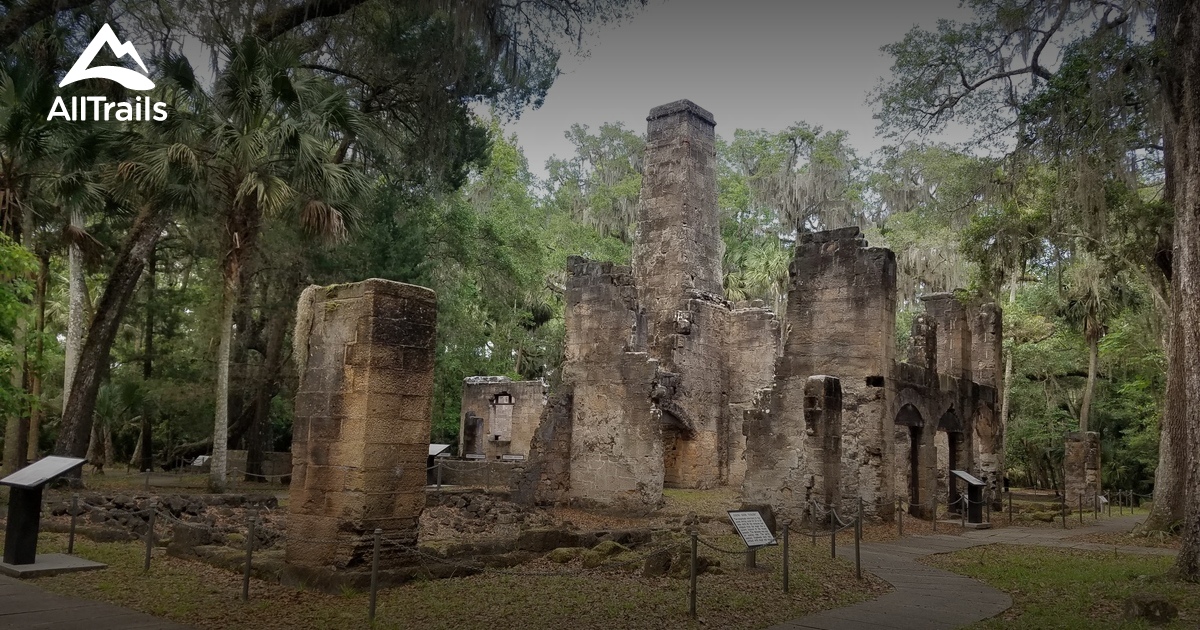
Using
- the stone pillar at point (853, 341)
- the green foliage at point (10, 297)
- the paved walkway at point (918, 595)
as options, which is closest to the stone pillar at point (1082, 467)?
the paved walkway at point (918, 595)

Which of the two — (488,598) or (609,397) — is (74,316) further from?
(488,598)

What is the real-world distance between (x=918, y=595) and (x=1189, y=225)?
599 centimetres

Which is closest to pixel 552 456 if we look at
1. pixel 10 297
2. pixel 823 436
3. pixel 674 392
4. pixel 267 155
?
pixel 823 436

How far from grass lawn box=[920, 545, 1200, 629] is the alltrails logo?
15764 millimetres

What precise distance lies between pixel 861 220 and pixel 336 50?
28812mm

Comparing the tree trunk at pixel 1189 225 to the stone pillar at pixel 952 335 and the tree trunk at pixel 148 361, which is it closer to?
the stone pillar at pixel 952 335

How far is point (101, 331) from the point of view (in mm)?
16875

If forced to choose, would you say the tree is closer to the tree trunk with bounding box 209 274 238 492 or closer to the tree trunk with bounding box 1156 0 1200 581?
the tree trunk with bounding box 1156 0 1200 581

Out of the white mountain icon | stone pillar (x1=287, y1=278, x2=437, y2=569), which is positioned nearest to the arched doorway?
stone pillar (x1=287, y1=278, x2=437, y2=569)

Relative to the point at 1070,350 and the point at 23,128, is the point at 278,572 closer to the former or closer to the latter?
the point at 23,128

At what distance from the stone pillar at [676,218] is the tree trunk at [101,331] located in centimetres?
1433

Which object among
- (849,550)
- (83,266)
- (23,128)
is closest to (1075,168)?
(849,550)

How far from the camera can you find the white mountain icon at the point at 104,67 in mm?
14898

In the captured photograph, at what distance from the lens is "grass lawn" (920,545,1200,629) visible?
26.4ft
